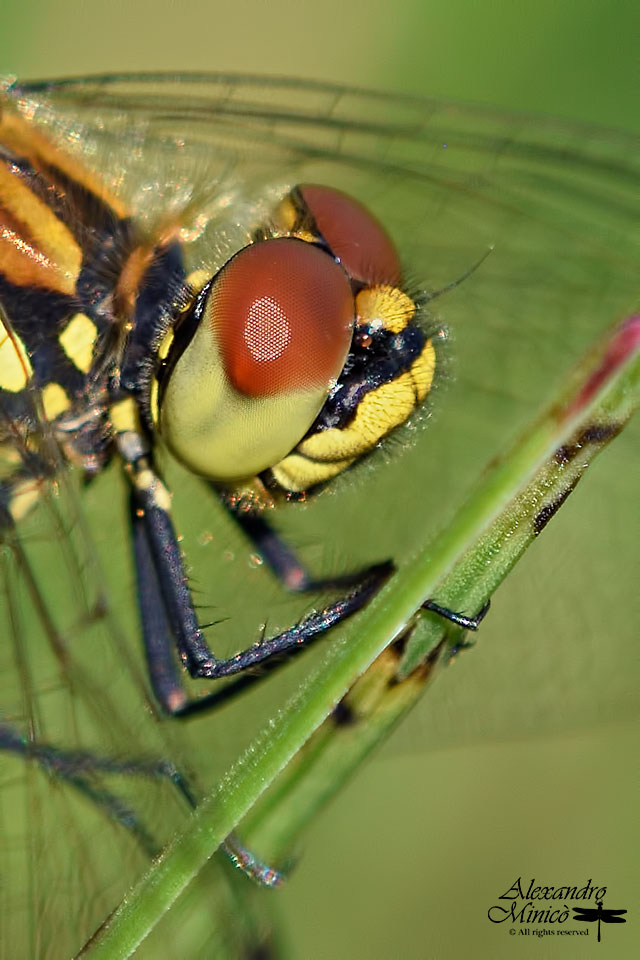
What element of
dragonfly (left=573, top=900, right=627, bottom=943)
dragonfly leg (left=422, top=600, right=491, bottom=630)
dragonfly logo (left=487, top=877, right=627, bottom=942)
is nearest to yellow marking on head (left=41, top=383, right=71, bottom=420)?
dragonfly leg (left=422, top=600, right=491, bottom=630)

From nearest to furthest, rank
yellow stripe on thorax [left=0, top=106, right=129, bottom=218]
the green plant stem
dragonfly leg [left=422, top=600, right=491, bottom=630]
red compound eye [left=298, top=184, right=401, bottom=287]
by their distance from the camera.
A: the green plant stem
dragonfly leg [left=422, top=600, right=491, bottom=630]
red compound eye [left=298, top=184, right=401, bottom=287]
yellow stripe on thorax [left=0, top=106, right=129, bottom=218]

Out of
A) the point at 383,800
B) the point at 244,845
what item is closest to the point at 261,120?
the point at 244,845

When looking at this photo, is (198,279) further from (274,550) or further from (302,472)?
(274,550)

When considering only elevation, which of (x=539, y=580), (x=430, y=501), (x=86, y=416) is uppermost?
(x=539, y=580)

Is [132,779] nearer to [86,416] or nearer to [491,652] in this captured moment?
[86,416]

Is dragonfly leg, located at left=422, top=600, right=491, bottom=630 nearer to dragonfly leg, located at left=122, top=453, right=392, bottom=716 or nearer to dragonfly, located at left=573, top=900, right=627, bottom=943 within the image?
dragonfly leg, located at left=122, top=453, right=392, bottom=716

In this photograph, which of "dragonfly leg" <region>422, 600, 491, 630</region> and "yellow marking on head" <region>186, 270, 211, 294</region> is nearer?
"dragonfly leg" <region>422, 600, 491, 630</region>

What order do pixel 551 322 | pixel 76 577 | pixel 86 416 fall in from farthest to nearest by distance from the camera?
1. pixel 551 322
2. pixel 86 416
3. pixel 76 577
